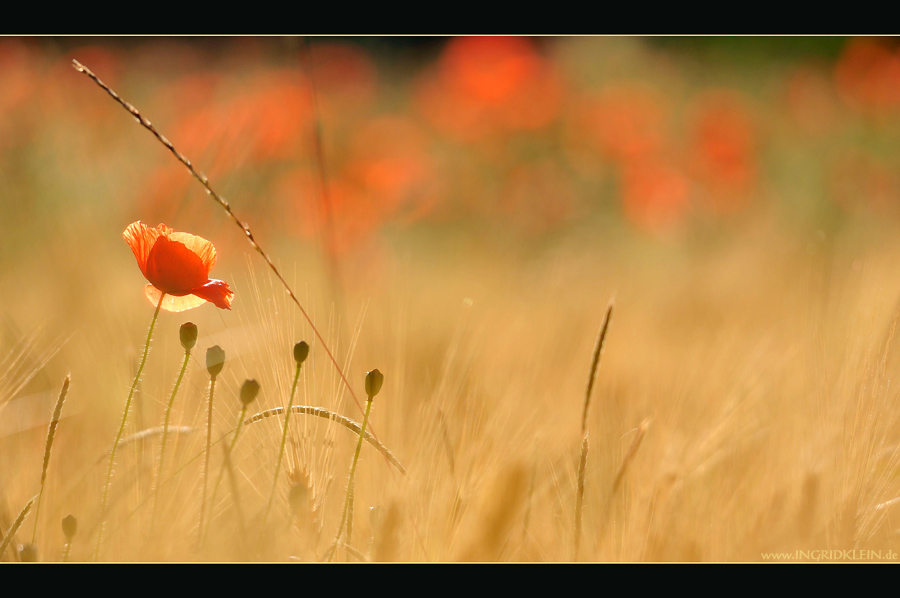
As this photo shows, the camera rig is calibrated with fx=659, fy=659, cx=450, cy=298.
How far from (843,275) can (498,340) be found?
43 cm

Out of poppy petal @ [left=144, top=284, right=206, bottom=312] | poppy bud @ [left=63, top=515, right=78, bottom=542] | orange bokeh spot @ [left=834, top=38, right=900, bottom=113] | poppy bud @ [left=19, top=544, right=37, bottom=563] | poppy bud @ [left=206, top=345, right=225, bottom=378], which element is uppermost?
orange bokeh spot @ [left=834, top=38, right=900, bottom=113]

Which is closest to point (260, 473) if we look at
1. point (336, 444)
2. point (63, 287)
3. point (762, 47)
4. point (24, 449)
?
point (336, 444)

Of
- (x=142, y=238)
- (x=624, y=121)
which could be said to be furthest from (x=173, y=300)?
(x=624, y=121)

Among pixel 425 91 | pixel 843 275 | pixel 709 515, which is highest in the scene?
pixel 425 91

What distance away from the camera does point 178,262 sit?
41cm

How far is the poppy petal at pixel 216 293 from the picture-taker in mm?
401

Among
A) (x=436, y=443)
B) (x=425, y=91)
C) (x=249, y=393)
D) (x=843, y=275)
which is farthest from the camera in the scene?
(x=425, y=91)

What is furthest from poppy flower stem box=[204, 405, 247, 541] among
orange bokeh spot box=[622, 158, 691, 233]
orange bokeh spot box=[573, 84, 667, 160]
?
orange bokeh spot box=[573, 84, 667, 160]

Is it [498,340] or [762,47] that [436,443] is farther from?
[762,47]

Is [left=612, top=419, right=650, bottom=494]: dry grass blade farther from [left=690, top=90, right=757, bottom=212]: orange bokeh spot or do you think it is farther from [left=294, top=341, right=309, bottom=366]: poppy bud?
[left=690, top=90, right=757, bottom=212]: orange bokeh spot

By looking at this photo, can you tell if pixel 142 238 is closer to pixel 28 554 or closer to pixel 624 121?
pixel 28 554

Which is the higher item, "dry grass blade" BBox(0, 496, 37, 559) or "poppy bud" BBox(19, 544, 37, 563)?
"dry grass blade" BBox(0, 496, 37, 559)

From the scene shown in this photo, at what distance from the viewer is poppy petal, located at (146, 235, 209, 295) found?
1.33ft

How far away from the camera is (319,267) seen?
93cm
